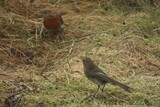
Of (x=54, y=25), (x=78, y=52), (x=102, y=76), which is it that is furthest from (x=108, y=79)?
(x=54, y=25)

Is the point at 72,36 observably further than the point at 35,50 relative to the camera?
Yes

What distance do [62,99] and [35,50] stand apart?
4.99 feet

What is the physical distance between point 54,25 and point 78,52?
0.63 meters

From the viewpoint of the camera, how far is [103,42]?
7.46 metres

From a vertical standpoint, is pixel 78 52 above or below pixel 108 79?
below

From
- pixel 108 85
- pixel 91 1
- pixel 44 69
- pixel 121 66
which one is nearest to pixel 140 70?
pixel 121 66

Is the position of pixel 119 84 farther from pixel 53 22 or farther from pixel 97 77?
pixel 53 22

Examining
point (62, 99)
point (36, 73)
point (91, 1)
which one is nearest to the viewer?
point (62, 99)

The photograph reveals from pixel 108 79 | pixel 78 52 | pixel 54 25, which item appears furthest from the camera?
pixel 54 25

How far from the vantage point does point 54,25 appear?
7.53 metres

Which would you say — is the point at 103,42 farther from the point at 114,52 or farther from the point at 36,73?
the point at 36,73

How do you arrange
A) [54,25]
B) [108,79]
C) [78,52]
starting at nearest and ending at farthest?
[108,79] < [78,52] < [54,25]

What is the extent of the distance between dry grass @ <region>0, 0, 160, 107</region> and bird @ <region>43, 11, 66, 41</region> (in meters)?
0.11

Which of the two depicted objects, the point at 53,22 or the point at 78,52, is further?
the point at 53,22
